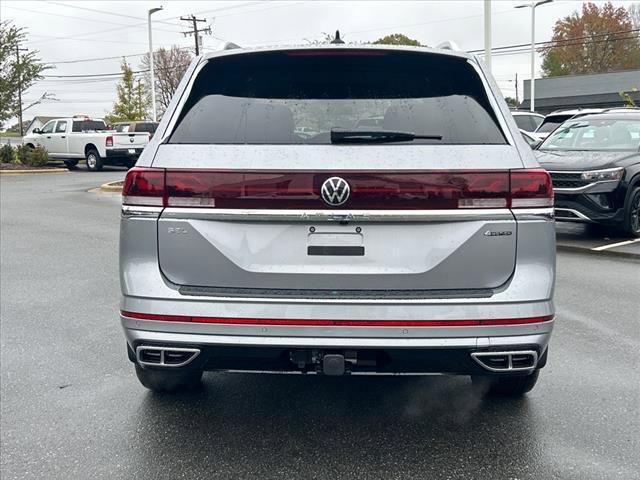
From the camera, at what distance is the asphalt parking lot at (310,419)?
3.36 meters

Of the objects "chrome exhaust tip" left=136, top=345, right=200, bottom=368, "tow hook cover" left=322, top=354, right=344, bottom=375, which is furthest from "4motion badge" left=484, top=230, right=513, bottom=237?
"chrome exhaust tip" left=136, top=345, right=200, bottom=368

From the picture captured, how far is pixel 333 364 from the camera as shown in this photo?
121 inches

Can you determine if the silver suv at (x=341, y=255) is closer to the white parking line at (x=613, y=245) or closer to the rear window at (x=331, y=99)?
the rear window at (x=331, y=99)

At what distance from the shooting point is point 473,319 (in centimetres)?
298

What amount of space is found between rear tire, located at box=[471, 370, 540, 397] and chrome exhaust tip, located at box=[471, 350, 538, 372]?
2.41ft

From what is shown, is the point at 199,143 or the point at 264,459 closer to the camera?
the point at 199,143

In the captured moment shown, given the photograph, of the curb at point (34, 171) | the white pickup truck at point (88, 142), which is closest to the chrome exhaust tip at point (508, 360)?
the white pickup truck at point (88, 142)

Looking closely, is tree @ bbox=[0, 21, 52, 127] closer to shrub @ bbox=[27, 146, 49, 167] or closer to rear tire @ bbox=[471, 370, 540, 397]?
shrub @ bbox=[27, 146, 49, 167]

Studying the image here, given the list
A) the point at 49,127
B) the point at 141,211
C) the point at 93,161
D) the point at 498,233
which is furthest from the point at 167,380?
the point at 49,127

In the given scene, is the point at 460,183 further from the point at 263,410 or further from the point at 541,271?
the point at 263,410

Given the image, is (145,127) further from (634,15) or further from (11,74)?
(634,15)

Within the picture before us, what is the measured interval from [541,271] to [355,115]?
112cm

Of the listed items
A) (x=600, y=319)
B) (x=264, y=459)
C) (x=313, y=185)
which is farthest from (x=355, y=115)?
(x=600, y=319)

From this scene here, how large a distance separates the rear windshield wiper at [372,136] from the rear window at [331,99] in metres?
0.04
